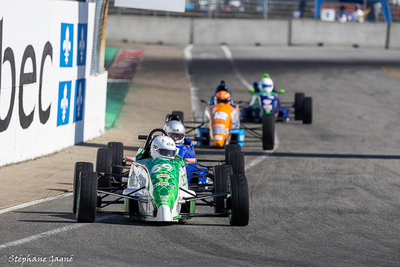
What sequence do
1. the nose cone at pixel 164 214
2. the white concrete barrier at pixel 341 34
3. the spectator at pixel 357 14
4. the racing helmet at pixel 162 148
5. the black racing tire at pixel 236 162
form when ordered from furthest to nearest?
the spectator at pixel 357 14 < the white concrete barrier at pixel 341 34 < the black racing tire at pixel 236 162 < the racing helmet at pixel 162 148 < the nose cone at pixel 164 214

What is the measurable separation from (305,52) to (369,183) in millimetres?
29258

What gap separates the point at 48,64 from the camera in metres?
14.2

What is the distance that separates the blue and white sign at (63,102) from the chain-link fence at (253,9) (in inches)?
1095

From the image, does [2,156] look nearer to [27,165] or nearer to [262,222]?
[27,165]

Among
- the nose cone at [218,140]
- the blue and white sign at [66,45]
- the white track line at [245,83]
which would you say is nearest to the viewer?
the white track line at [245,83]

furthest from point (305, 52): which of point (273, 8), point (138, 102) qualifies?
point (138, 102)

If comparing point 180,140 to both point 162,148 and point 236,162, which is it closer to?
point 236,162

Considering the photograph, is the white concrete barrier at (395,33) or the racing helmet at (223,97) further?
the white concrete barrier at (395,33)

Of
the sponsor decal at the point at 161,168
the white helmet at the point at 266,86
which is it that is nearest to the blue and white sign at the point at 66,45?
the sponsor decal at the point at 161,168

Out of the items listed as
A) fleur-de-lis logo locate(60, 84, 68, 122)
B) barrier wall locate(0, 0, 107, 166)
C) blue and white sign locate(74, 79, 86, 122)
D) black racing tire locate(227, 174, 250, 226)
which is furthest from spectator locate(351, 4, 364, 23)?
black racing tire locate(227, 174, 250, 226)

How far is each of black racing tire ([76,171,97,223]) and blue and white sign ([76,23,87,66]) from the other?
750 cm

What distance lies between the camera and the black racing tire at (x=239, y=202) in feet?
29.0

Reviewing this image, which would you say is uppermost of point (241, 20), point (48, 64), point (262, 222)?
point (241, 20)

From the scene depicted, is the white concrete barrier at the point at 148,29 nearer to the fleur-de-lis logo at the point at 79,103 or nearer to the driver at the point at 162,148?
the fleur-de-lis logo at the point at 79,103
